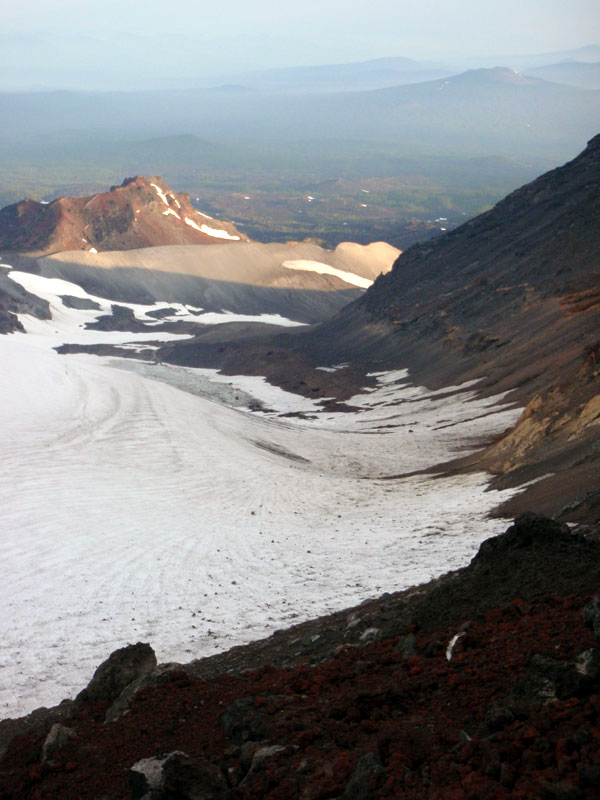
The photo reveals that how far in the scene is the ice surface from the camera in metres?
119

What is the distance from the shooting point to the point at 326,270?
401 ft

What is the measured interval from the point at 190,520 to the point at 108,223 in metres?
117

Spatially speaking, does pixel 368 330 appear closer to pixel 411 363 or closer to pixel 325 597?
pixel 411 363

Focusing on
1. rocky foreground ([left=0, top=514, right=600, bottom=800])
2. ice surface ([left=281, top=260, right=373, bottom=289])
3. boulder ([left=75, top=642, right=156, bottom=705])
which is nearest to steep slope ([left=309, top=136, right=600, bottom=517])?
rocky foreground ([left=0, top=514, right=600, bottom=800])

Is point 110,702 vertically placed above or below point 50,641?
above

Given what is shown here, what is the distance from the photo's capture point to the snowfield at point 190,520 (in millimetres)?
12523

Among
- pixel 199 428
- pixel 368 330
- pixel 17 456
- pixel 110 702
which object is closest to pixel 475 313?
pixel 368 330

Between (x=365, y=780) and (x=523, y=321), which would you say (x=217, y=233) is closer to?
(x=523, y=321)

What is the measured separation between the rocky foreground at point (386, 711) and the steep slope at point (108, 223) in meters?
116

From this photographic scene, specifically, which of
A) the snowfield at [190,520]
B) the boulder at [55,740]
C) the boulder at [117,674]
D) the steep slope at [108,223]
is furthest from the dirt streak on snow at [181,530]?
the steep slope at [108,223]

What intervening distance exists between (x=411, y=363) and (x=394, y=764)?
1849 inches

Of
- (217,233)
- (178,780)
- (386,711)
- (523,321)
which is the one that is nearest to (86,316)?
(217,233)

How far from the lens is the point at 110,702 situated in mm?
8641

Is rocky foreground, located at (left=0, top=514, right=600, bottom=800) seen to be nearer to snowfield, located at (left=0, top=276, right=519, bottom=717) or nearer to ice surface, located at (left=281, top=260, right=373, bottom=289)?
snowfield, located at (left=0, top=276, right=519, bottom=717)
